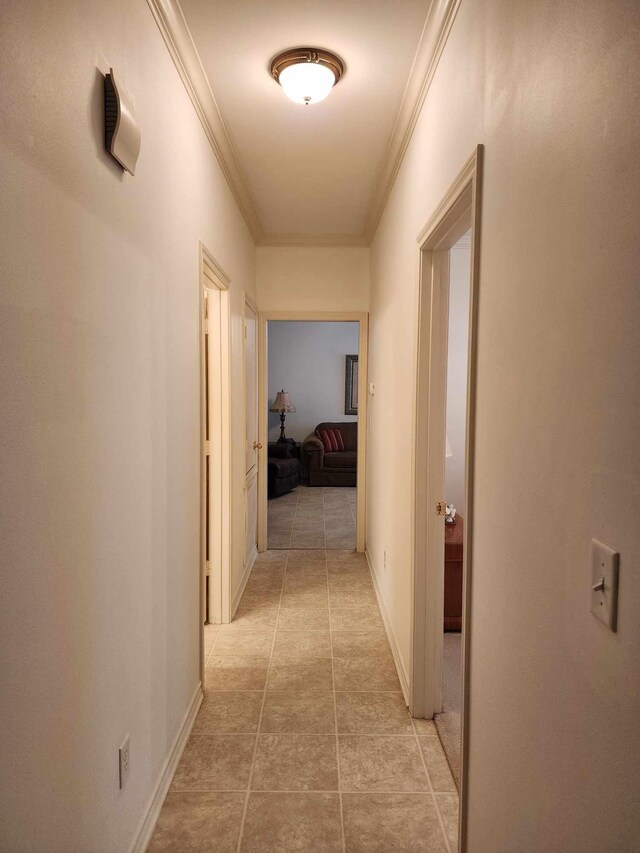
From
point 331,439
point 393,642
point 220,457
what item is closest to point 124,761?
point 393,642

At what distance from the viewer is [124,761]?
155 centimetres

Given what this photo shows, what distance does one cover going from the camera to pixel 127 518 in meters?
1.59

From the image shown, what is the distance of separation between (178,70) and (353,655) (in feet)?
9.33

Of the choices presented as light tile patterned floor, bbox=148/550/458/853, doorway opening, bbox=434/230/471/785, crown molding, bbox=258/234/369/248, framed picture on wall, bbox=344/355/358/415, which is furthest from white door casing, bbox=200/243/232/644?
framed picture on wall, bbox=344/355/358/415

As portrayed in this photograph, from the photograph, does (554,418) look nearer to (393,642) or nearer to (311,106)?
(311,106)

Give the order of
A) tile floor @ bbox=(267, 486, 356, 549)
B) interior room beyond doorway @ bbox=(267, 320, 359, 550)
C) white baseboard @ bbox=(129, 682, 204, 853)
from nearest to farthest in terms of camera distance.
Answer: white baseboard @ bbox=(129, 682, 204, 853), tile floor @ bbox=(267, 486, 356, 549), interior room beyond doorway @ bbox=(267, 320, 359, 550)

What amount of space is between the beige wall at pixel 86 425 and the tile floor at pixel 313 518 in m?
3.14

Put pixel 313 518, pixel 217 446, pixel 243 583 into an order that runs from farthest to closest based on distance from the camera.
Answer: pixel 313 518
pixel 243 583
pixel 217 446

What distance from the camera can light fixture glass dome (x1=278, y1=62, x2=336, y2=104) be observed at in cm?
213

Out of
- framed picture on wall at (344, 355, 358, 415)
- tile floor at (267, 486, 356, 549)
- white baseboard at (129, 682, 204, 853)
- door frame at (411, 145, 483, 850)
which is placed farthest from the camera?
framed picture on wall at (344, 355, 358, 415)

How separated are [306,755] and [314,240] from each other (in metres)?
3.77

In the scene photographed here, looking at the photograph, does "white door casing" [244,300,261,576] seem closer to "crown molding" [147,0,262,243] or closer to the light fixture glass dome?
"crown molding" [147,0,262,243]

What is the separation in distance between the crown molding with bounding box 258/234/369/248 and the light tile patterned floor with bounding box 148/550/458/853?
2998mm

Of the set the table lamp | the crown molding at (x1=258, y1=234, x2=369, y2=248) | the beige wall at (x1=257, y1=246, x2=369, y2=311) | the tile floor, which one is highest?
the crown molding at (x1=258, y1=234, x2=369, y2=248)
